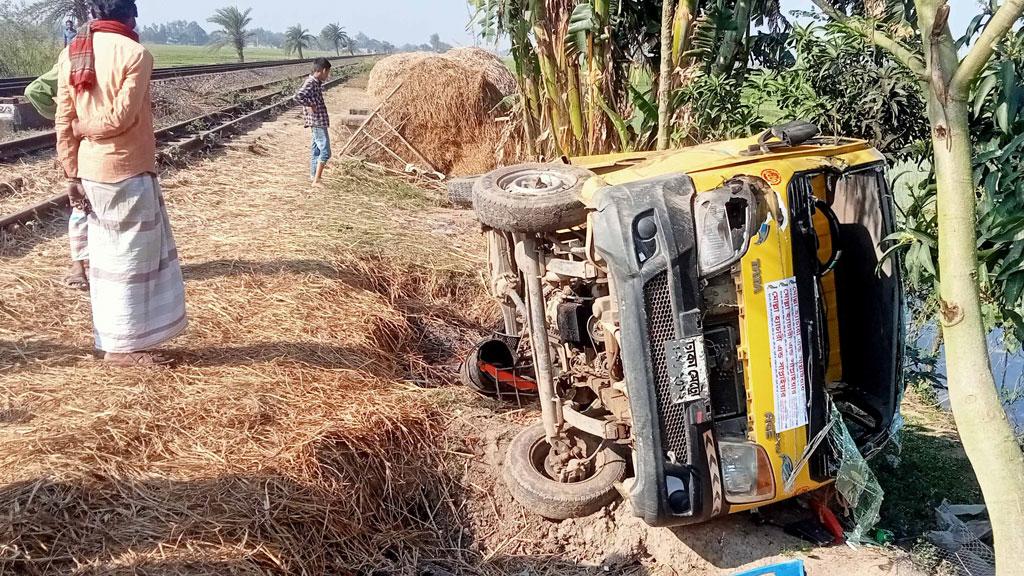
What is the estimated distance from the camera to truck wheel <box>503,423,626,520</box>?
3818 millimetres

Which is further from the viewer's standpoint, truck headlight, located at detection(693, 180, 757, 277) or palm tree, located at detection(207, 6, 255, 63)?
palm tree, located at detection(207, 6, 255, 63)

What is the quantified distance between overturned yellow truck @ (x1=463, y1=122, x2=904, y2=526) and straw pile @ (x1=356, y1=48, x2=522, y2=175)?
897 centimetres

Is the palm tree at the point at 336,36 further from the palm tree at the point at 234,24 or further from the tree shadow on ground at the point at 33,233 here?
the tree shadow on ground at the point at 33,233

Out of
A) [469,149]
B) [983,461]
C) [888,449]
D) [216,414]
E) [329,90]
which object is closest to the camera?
[983,461]

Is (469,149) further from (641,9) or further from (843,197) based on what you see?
(843,197)

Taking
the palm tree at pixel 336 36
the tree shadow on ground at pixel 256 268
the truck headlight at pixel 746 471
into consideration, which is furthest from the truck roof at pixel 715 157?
the palm tree at pixel 336 36

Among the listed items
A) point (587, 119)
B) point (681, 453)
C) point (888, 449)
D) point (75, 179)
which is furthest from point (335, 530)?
point (587, 119)

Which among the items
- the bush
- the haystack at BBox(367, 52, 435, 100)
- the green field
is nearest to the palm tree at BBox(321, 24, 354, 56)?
the green field

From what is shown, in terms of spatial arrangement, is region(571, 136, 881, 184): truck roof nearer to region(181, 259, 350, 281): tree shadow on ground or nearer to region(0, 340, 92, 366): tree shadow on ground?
region(181, 259, 350, 281): tree shadow on ground

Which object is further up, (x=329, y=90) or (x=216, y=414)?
(x=329, y=90)

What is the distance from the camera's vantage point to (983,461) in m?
2.76

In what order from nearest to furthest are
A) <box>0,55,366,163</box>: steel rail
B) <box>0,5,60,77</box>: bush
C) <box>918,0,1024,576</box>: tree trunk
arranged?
<box>918,0,1024,576</box>: tree trunk → <box>0,55,366,163</box>: steel rail → <box>0,5,60,77</box>: bush

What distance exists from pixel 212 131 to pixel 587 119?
9.85 m

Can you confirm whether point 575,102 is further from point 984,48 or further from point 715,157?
point 984,48
